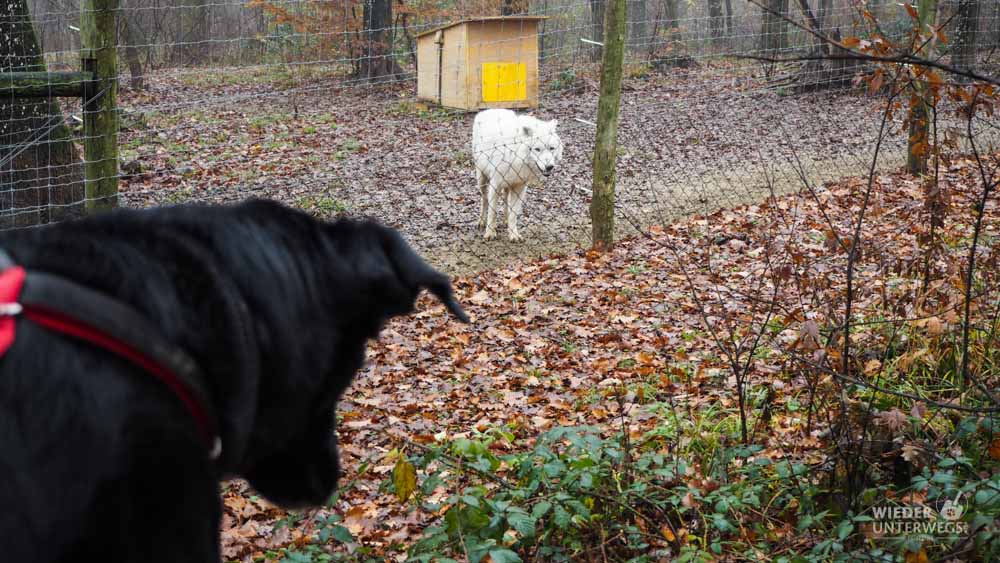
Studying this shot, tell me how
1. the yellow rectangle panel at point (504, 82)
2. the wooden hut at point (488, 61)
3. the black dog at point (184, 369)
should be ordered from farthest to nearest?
the yellow rectangle panel at point (504, 82)
the wooden hut at point (488, 61)
the black dog at point (184, 369)

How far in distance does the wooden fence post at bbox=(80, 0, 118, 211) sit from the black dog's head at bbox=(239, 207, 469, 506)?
439 centimetres

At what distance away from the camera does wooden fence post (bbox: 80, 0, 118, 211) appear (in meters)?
5.32

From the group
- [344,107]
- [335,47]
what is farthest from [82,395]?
[335,47]

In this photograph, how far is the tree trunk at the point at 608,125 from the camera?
6.99 metres

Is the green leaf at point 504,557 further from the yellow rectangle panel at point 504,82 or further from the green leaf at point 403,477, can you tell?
the yellow rectangle panel at point 504,82

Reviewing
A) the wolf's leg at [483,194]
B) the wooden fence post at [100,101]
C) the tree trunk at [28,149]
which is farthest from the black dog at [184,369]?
the wolf's leg at [483,194]

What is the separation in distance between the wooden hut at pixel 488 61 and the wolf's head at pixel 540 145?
154 inches

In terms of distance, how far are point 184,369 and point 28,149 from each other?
6809 mm

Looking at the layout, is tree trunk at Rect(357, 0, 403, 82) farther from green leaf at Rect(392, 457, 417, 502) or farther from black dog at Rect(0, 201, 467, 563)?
black dog at Rect(0, 201, 467, 563)

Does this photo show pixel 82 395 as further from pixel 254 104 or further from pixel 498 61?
pixel 254 104

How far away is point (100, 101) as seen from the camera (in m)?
5.42

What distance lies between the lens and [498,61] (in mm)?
12555

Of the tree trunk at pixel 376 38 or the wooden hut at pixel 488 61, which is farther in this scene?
the tree trunk at pixel 376 38

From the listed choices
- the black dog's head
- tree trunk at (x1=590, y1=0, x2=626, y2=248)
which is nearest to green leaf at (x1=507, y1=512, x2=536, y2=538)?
the black dog's head
